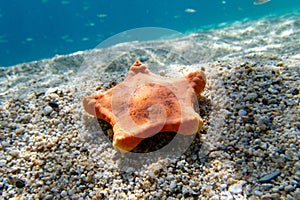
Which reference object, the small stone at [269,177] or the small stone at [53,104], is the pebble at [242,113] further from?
the small stone at [53,104]

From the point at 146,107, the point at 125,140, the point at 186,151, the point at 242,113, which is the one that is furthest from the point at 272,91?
the point at 125,140

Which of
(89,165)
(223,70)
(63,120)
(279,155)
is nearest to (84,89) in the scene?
(63,120)

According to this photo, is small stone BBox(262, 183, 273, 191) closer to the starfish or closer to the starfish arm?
the starfish

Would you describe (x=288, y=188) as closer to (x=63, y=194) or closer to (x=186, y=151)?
(x=186, y=151)

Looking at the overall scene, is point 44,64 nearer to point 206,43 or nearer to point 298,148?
point 206,43

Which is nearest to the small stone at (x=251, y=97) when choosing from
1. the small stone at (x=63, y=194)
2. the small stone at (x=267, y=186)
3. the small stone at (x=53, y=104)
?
the small stone at (x=267, y=186)
